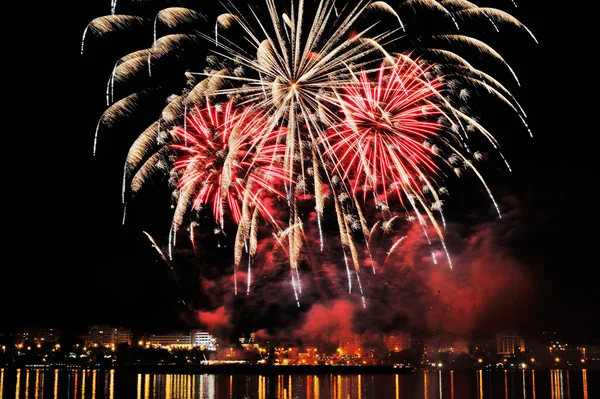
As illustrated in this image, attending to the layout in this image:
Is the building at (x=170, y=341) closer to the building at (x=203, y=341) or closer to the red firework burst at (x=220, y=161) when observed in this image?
the building at (x=203, y=341)

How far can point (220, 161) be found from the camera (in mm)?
22453

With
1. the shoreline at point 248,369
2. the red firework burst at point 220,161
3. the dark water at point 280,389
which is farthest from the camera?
the shoreline at point 248,369

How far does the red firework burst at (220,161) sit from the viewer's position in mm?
21969

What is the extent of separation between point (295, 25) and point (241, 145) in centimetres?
410

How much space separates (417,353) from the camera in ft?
376

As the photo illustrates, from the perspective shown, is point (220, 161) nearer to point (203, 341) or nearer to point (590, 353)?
point (203, 341)

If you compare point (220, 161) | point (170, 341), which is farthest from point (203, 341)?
point (220, 161)

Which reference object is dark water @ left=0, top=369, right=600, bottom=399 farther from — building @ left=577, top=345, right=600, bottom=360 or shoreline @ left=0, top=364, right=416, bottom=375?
building @ left=577, top=345, right=600, bottom=360

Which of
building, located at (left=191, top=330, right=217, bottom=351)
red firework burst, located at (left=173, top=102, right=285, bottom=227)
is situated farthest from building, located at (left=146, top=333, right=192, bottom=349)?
red firework burst, located at (left=173, top=102, right=285, bottom=227)

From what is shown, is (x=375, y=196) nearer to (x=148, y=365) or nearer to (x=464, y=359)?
(x=148, y=365)

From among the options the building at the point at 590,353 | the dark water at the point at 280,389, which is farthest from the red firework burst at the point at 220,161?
the building at the point at 590,353

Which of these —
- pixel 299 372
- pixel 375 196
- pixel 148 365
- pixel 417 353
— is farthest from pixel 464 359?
pixel 375 196

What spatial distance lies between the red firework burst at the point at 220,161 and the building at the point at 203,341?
8973cm

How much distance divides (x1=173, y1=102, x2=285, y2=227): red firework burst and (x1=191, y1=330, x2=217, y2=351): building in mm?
89728
